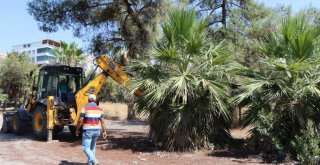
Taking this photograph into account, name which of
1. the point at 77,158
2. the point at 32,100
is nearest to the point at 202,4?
the point at 32,100

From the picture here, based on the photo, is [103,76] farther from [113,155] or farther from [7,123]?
[7,123]

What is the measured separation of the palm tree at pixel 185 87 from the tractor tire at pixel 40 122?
4.51 metres

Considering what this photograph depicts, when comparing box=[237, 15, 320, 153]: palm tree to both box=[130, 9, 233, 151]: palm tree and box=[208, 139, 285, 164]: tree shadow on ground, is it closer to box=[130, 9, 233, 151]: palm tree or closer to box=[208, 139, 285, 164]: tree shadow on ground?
box=[208, 139, 285, 164]: tree shadow on ground

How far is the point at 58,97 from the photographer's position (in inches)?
539

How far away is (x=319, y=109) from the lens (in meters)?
8.73

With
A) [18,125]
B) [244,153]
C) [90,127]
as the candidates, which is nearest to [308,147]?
[244,153]

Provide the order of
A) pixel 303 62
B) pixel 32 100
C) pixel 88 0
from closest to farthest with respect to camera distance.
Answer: pixel 303 62 → pixel 32 100 → pixel 88 0

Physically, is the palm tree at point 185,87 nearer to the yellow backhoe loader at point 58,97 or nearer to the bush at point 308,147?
the yellow backhoe loader at point 58,97

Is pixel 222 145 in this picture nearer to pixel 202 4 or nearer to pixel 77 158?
pixel 77 158

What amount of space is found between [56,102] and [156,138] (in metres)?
4.71

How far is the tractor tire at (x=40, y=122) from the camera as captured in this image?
13.1 metres

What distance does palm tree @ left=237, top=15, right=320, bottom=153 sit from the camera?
8.57 meters

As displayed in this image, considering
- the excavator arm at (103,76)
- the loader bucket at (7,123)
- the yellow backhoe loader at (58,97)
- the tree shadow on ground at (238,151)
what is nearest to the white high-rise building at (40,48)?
the loader bucket at (7,123)

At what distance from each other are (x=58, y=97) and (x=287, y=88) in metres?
8.48
